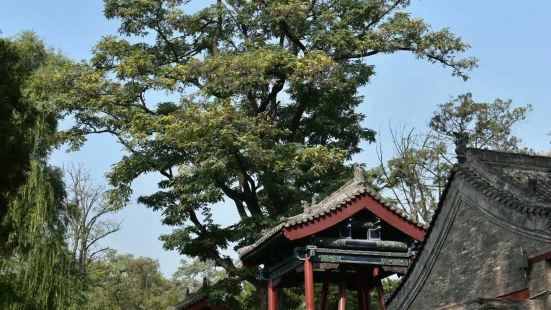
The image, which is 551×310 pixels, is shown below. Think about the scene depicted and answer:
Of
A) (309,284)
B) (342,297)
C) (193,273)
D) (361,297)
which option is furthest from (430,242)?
(193,273)

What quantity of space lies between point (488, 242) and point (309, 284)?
132 inches

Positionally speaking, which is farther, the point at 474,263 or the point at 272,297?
the point at 272,297

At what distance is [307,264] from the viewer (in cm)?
1230

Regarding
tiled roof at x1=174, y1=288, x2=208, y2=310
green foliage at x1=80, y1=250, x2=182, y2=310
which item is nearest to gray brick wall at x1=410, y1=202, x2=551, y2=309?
tiled roof at x1=174, y1=288, x2=208, y2=310

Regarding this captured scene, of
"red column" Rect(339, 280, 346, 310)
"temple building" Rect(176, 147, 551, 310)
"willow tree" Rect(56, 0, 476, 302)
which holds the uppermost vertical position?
"willow tree" Rect(56, 0, 476, 302)

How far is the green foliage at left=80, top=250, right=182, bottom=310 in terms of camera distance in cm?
3591

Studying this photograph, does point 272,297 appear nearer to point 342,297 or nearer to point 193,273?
point 342,297

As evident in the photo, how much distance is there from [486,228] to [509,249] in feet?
2.56

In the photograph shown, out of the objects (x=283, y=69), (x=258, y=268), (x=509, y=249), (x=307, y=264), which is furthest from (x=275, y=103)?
(x=509, y=249)

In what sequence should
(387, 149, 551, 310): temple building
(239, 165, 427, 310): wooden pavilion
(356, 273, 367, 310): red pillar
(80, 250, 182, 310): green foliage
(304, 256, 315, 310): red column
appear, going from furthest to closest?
(80, 250, 182, 310): green foliage → (356, 273, 367, 310): red pillar → (239, 165, 427, 310): wooden pavilion → (304, 256, 315, 310): red column → (387, 149, 551, 310): temple building

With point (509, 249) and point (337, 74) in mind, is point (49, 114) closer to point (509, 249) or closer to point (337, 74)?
point (337, 74)

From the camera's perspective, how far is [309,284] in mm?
12016

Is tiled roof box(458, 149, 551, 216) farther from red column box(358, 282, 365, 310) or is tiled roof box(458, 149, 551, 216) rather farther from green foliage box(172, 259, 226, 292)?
green foliage box(172, 259, 226, 292)

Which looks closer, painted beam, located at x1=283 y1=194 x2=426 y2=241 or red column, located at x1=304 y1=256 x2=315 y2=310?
red column, located at x1=304 y1=256 x2=315 y2=310
